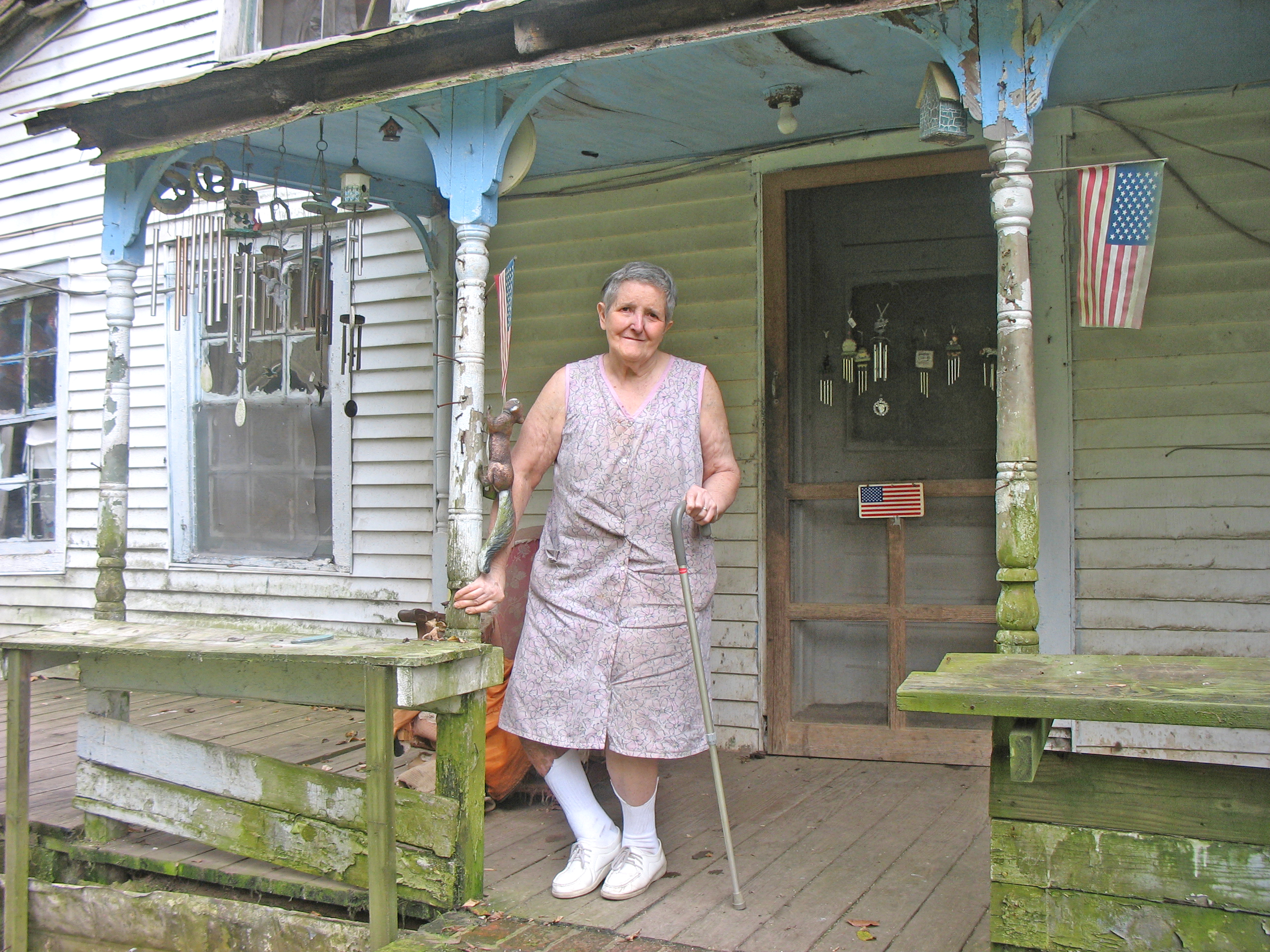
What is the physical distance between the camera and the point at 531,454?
332 cm

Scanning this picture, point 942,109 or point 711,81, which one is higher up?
point 711,81

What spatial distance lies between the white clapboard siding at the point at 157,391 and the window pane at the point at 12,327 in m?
0.33

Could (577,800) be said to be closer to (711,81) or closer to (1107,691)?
(1107,691)

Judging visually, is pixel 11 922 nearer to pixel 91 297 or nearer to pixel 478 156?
pixel 478 156

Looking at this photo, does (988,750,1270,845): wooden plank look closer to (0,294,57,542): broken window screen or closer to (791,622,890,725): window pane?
(791,622,890,725): window pane

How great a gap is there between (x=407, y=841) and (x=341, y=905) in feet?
1.51

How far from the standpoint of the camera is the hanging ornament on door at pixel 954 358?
4.43m

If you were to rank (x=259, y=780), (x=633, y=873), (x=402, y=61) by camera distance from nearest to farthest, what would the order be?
(x=633, y=873) → (x=259, y=780) → (x=402, y=61)

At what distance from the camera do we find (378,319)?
19.6 feet

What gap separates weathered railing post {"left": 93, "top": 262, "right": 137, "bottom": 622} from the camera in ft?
14.9

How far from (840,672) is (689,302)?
6.14 ft

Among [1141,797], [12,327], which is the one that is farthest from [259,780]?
[12,327]

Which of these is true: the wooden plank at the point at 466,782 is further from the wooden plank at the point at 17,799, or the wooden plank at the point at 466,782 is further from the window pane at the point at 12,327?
the window pane at the point at 12,327

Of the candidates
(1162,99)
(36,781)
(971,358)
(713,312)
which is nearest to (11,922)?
(36,781)
